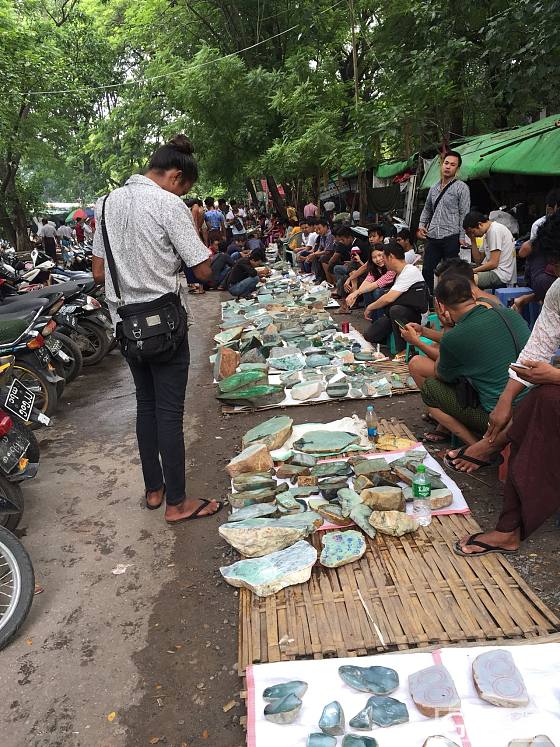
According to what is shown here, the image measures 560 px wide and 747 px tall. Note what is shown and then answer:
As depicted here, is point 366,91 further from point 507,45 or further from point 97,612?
point 97,612

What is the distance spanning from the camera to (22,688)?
2.10 meters

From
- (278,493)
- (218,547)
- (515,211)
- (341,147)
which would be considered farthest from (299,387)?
(341,147)

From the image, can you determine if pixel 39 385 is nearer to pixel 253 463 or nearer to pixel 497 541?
pixel 253 463

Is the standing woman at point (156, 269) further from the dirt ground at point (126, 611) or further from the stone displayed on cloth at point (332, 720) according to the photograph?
the stone displayed on cloth at point (332, 720)

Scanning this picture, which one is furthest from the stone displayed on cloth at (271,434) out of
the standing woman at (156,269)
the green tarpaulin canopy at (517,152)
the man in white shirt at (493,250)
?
the green tarpaulin canopy at (517,152)

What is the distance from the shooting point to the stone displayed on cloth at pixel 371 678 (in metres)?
1.85

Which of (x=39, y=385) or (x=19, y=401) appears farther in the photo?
(x=39, y=385)

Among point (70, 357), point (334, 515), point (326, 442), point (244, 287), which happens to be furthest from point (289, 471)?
point (244, 287)

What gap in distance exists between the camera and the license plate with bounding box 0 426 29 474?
289 cm

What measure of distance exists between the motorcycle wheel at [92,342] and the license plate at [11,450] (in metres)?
3.43

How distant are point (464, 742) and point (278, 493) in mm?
1580

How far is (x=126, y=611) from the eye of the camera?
2455mm

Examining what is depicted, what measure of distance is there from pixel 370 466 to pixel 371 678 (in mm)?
1356

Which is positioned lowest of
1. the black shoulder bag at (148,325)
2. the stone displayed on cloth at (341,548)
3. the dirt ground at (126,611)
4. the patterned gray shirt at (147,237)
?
the dirt ground at (126,611)
